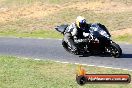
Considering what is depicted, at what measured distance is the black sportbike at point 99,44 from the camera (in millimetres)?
19344

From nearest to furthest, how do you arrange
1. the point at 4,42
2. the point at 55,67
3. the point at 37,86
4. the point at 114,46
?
the point at 37,86
the point at 55,67
the point at 114,46
the point at 4,42

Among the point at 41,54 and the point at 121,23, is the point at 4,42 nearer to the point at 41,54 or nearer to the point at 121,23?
the point at 41,54

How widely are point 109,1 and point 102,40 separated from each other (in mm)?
18475

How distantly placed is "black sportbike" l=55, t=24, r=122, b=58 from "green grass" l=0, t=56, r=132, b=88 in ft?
6.82

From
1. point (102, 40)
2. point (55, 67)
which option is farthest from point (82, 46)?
point (55, 67)

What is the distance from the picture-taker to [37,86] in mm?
14273

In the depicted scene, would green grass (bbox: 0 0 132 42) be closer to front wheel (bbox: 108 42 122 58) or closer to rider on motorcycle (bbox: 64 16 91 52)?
rider on motorcycle (bbox: 64 16 91 52)

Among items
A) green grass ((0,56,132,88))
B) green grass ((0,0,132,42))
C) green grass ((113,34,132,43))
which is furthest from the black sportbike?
green grass ((0,0,132,42))

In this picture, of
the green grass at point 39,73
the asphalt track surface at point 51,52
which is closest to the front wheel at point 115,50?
the asphalt track surface at point 51,52

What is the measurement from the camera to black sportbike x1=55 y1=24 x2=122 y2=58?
19344mm

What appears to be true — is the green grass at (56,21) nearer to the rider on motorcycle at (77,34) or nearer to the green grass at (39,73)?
Answer: the rider on motorcycle at (77,34)

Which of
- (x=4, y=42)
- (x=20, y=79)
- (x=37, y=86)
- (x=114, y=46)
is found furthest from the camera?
(x=4, y=42)

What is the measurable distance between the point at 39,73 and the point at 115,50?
14.2ft

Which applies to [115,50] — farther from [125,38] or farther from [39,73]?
[125,38]
